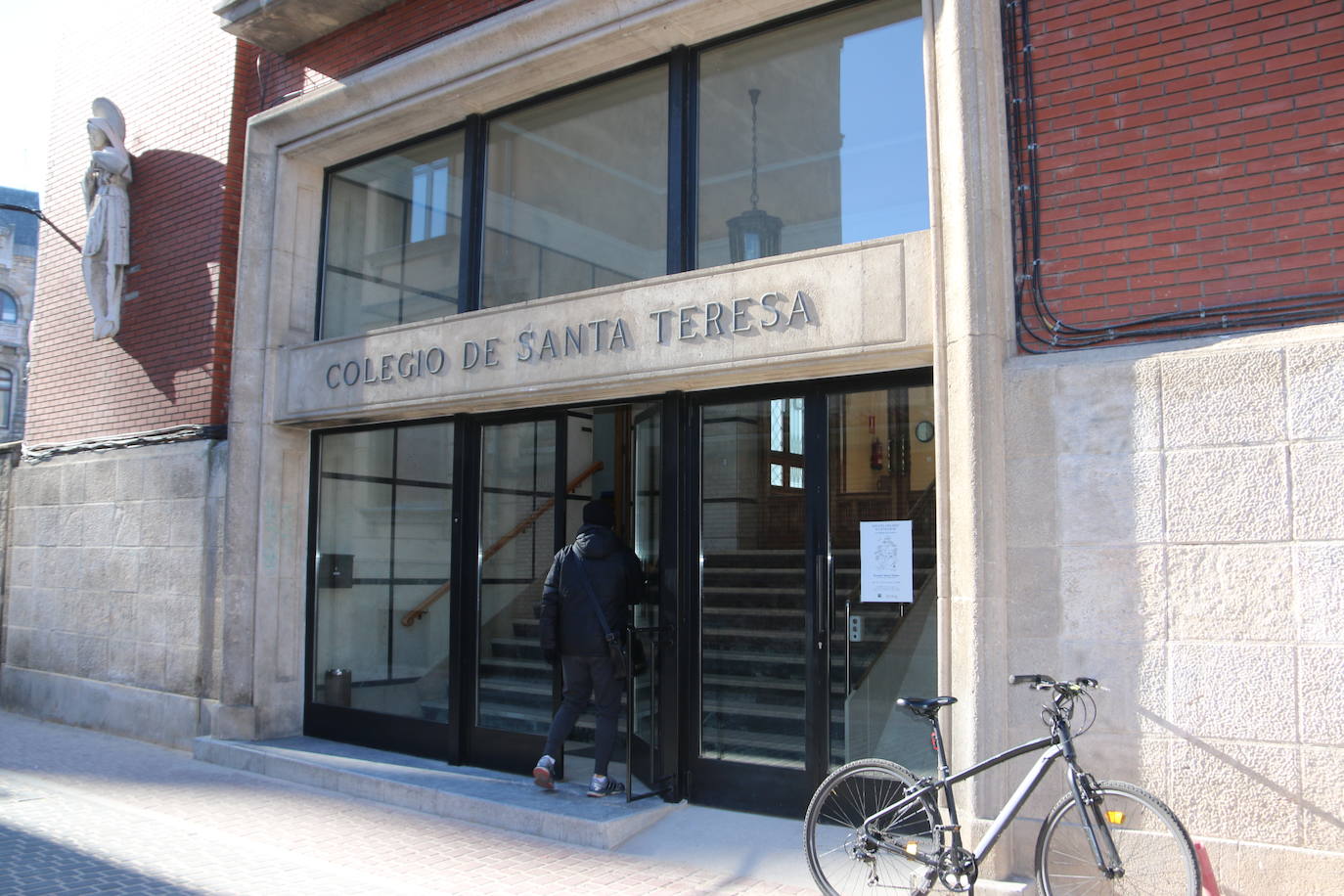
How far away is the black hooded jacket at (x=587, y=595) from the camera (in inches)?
264

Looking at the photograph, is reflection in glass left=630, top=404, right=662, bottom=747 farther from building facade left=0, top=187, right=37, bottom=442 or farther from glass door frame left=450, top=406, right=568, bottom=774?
building facade left=0, top=187, right=37, bottom=442

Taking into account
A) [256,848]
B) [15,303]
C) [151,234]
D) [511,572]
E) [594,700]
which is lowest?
[256,848]

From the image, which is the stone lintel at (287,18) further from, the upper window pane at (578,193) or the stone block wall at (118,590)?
the stone block wall at (118,590)

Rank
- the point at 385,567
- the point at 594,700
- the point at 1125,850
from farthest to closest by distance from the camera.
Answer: the point at 385,567 → the point at 594,700 → the point at 1125,850

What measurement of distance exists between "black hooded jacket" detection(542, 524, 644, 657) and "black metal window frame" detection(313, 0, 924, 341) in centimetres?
186

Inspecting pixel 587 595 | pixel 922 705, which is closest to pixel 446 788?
pixel 587 595

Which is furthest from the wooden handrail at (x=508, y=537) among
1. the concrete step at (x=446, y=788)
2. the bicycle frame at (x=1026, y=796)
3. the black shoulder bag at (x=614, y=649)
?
the bicycle frame at (x=1026, y=796)

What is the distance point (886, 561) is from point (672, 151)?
3136mm

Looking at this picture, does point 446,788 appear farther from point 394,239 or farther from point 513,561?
point 394,239

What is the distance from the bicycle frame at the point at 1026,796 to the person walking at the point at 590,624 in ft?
7.12

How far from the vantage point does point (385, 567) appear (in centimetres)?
889

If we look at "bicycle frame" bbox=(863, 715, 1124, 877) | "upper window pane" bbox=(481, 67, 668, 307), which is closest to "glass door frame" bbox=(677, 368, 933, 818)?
"bicycle frame" bbox=(863, 715, 1124, 877)

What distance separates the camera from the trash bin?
8.95 meters

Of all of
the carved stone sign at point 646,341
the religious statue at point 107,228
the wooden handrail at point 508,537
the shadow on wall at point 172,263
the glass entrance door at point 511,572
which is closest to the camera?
the carved stone sign at point 646,341
